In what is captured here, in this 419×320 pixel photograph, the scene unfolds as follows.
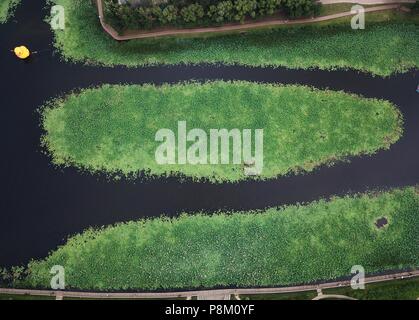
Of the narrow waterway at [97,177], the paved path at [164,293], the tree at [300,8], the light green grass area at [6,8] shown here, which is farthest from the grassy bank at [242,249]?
the light green grass area at [6,8]

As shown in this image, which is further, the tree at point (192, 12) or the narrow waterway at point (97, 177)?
the tree at point (192, 12)

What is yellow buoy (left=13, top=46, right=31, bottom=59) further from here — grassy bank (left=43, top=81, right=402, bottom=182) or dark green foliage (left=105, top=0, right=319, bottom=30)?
dark green foliage (left=105, top=0, right=319, bottom=30)

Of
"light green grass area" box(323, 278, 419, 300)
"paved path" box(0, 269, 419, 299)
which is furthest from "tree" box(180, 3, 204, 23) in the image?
"light green grass area" box(323, 278, 419, 300)

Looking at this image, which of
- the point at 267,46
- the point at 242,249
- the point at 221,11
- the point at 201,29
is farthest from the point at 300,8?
the point at 242,249

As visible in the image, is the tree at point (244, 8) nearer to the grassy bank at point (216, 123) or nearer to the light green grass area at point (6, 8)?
the grassy bank at point (216, 123)
